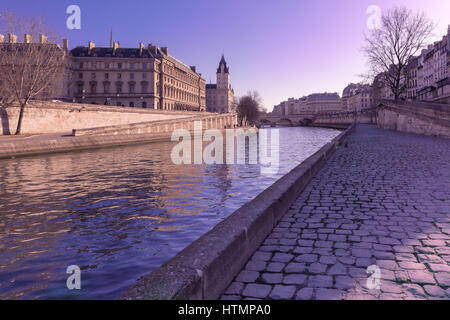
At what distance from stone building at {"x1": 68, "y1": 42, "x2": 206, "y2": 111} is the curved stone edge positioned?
66.7 m

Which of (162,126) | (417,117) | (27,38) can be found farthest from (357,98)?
(27,38)

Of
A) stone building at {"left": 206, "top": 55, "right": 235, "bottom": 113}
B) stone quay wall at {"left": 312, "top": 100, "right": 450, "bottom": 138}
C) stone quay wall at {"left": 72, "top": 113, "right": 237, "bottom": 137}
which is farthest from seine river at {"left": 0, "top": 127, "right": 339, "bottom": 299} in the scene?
stone building at {"left": 206, "top": 55, "right": 235, "bottom": 113}

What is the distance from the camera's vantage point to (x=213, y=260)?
2795 mm

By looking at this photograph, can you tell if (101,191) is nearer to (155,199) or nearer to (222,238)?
(155,199)

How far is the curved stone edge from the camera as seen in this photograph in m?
2.37

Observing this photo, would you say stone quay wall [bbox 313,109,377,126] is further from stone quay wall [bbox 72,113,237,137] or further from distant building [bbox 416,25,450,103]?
stone quay wall [bbox 72,113,237,137]

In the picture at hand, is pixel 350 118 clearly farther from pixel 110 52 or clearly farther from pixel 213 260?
pixel 213 260

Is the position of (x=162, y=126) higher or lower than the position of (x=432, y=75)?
lower

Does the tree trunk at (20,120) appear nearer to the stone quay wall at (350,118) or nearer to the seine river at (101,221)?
the seine river at (101,221)

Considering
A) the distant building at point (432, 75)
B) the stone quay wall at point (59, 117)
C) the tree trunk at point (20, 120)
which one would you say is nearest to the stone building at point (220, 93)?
the distant building at point (432, 75)

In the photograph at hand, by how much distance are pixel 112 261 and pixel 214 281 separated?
2.14 metres

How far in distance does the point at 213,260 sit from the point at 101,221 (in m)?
4.16

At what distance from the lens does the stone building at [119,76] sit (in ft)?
222

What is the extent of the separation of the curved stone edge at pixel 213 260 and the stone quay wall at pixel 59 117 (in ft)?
106
